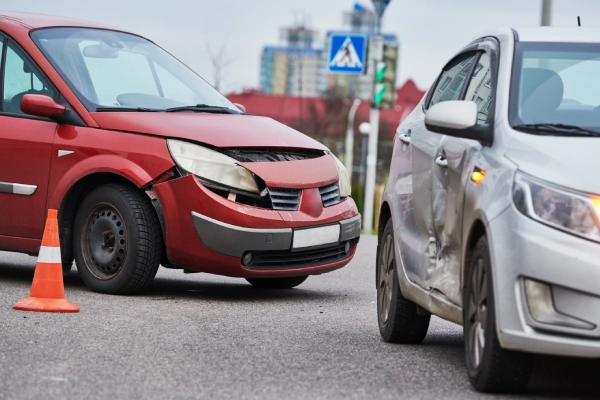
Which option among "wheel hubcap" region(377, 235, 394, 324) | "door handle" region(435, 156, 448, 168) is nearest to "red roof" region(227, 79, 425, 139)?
"wheel hubcap" region(377, 235, 394, 324)

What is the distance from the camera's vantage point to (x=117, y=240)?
839 cm

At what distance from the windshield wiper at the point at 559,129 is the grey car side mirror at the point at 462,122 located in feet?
0.47

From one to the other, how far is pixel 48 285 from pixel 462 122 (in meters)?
3.21

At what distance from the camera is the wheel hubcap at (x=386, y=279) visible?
→ 6.90 meters

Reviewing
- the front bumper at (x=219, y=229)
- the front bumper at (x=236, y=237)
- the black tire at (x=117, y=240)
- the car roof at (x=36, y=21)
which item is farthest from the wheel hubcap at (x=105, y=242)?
the car roof at (x=36, y=21)

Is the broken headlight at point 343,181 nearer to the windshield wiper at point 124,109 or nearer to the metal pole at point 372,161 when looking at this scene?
the windshield wiper at point 124,109

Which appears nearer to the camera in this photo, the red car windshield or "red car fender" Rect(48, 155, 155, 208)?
"red car fender" Rect(48, 155, 155, 208)

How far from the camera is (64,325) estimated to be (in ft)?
22.6

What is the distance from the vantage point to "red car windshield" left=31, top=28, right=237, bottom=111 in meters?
8.98

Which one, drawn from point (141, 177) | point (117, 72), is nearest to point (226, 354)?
point (141, 177)

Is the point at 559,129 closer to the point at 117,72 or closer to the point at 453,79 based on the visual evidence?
the point at 453,79

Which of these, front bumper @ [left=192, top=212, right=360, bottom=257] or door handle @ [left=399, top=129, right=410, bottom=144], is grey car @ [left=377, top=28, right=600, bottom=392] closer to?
door handle @ [left=399, top=129, right=410, bottom=144]

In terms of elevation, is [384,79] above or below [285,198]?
above

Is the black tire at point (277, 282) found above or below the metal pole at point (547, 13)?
below
